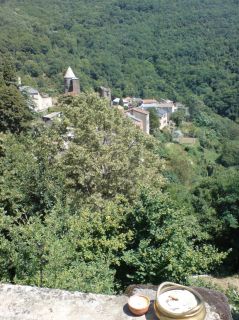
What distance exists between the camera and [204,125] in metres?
78.6

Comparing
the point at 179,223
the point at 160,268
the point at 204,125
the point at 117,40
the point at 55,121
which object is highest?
the point at 117,40

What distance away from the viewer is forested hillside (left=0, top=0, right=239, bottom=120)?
307ft

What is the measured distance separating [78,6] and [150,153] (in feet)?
525

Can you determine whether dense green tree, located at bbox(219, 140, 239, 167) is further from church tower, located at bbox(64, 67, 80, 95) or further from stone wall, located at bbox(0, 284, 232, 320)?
stone wall, located at bbox(0, 284, 232, 320)

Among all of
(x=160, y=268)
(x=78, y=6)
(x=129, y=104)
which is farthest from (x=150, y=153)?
(x=78, y=6)

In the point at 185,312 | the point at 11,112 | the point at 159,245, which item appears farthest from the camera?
the point at 11,112

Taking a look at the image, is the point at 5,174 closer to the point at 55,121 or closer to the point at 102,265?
the point at 55,121

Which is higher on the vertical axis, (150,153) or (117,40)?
(117,40)

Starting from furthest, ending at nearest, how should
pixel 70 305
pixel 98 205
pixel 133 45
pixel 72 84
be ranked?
pixel 133 45, pixel 72 84, pixel 98 205, pixel 70 305

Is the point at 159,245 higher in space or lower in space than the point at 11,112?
lower

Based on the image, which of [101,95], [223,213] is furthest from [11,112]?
[101,95]

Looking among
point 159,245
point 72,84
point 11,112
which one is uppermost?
point 11,112

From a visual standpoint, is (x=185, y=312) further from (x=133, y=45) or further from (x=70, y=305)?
(x=133, y=45)

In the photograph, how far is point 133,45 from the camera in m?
130
